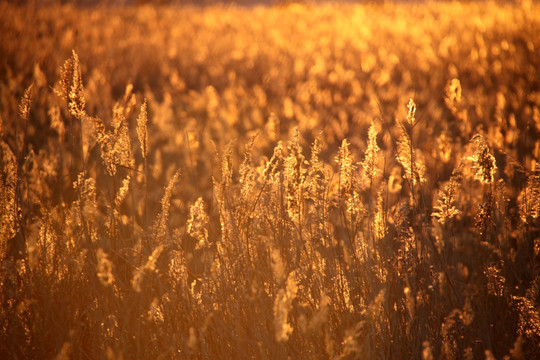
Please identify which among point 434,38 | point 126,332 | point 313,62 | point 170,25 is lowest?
point 126,332

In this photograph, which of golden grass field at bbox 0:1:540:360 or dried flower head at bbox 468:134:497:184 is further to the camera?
dried flower head at bbox 468:134:497:184

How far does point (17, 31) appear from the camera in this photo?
A: 29.7ft

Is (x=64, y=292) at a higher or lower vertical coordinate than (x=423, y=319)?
higher

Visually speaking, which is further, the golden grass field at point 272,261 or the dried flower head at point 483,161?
the dried flower head at point 483,161

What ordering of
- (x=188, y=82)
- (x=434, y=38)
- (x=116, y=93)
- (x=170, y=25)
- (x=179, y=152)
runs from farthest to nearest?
(x=170, y=25) < (x=434, y=38) < (x=188, y=82) < (x=116, y=93) < (x=179, y=152)

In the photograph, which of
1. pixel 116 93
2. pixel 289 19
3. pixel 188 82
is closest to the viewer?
pixel 116 93

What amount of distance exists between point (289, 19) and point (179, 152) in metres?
9.83

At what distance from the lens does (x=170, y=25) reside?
12.2m

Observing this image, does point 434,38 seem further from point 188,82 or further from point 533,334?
point 533,334

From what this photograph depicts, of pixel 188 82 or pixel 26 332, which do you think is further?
pixel 188 82

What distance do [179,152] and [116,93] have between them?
124 inches

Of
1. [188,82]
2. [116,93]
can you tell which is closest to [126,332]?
[116,93]

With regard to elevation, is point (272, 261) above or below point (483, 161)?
below

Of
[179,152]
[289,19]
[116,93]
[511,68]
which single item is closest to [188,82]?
[116,93]
